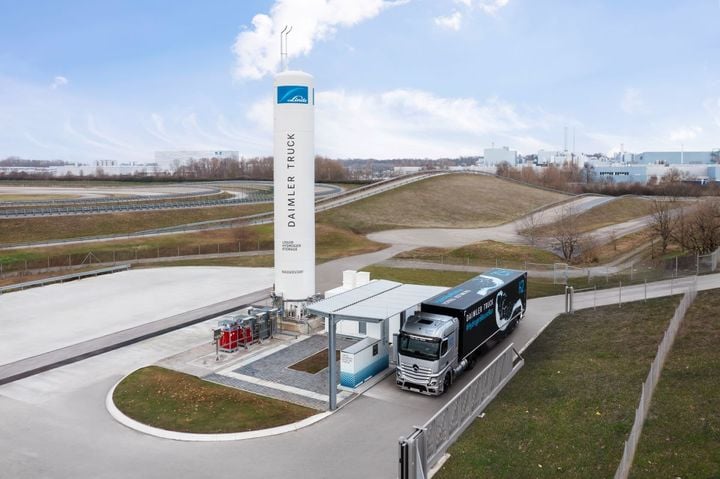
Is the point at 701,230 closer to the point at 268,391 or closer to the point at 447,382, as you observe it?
the point at 447,382

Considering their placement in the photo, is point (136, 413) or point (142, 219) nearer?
point (136, 413)

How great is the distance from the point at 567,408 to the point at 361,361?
774 centimetres

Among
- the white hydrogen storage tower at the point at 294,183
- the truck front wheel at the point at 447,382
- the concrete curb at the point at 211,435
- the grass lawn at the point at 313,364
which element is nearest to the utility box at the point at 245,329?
the white hydrogen storage tower at the point at 294,183

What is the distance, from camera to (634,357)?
2270 cm

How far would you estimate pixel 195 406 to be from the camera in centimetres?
2055

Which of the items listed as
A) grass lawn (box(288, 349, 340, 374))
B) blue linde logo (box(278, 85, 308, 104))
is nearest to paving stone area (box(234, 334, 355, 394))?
grass lawn (box(288, 349, 340, 374))

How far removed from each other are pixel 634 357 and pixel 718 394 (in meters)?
4.84

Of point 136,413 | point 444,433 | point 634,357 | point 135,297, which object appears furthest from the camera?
point 135,297

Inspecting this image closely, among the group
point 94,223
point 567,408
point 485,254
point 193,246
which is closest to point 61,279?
point 193,246

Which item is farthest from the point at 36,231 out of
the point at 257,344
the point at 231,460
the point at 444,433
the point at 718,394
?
the point at 718,394

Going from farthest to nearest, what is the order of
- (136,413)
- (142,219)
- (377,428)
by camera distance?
(142,219), (136,413), (377,428)

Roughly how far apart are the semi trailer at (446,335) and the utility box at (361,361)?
1.22 metres

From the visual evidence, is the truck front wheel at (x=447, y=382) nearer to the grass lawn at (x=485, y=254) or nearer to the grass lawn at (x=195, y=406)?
the grass lawn at (x=195, y=406)

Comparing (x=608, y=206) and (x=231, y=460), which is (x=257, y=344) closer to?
(x=231, y=460)
